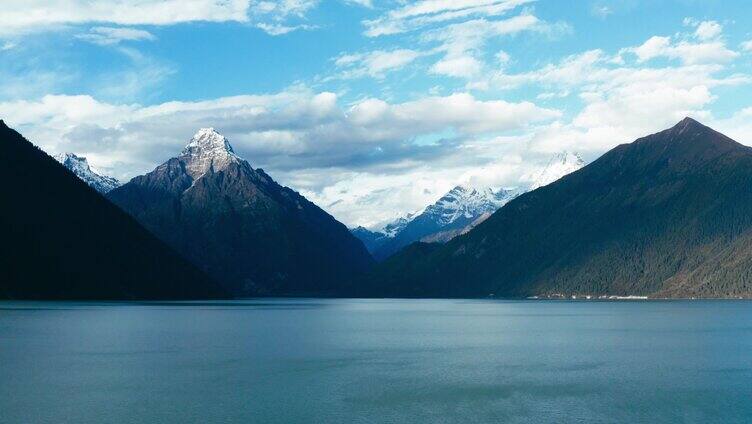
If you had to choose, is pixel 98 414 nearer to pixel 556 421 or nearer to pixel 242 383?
pixel 242 383

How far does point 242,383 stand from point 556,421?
36778 mm

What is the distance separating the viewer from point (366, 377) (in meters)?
98.8

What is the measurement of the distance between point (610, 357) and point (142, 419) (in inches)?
2978

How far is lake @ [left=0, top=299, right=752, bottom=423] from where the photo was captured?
75625 millimetres

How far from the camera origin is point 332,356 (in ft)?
402

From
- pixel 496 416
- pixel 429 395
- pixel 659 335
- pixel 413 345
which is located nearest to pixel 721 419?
pixel 496 416

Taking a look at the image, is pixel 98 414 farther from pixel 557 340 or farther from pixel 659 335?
pixel 659 335

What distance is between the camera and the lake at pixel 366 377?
248 feet

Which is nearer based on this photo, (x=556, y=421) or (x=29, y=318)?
(x=556, y=421)

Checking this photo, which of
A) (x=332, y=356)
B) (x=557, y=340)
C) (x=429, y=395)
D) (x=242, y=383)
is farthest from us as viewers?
(x=557, y=340)

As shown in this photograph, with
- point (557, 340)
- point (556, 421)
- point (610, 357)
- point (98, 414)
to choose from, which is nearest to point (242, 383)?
point (98, 414)

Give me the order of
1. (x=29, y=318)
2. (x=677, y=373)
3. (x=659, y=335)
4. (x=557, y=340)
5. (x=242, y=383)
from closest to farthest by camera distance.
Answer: (x=242, y=383) → (x=677, y=373) → (x=557, y=340) → (x=659, y=335) → (x=29, y=318)

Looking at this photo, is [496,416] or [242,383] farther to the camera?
[242,383]

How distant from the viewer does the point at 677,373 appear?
104m
